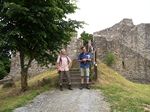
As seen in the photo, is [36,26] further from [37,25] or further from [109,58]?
[109,58]

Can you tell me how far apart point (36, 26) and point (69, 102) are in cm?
520

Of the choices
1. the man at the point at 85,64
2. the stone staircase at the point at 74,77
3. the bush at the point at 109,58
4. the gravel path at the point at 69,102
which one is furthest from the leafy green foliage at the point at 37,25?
the bush at the point at 109,58

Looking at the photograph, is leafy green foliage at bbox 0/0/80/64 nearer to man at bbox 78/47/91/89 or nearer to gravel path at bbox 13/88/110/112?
man at bbox 78/47/91/89

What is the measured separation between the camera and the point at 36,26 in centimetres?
2230

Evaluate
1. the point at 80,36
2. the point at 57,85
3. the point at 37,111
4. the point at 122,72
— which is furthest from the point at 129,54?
the point at 37,111

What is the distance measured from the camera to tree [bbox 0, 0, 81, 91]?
71.4 ft

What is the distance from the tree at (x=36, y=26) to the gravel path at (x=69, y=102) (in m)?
2.84

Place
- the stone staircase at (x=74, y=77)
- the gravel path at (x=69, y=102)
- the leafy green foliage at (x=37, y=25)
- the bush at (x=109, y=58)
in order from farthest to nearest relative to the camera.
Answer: the bush at (x=109, y=58) → the stone staircase at (x=74, y=77) → the leafy green foliage at (x=37, y=25) → the gravel path at (x=69, y=102)

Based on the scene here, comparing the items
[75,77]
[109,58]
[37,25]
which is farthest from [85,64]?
[109,58]

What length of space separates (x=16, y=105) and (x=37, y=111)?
1549 mm

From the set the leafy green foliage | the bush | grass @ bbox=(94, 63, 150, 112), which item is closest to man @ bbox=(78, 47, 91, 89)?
grass @ bbox=(94, 63, 150, 112)

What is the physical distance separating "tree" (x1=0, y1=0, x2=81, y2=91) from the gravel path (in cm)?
284

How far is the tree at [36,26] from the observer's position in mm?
21766

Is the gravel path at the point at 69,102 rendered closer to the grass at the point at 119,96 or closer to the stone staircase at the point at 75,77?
the grass at the point at 119,96
